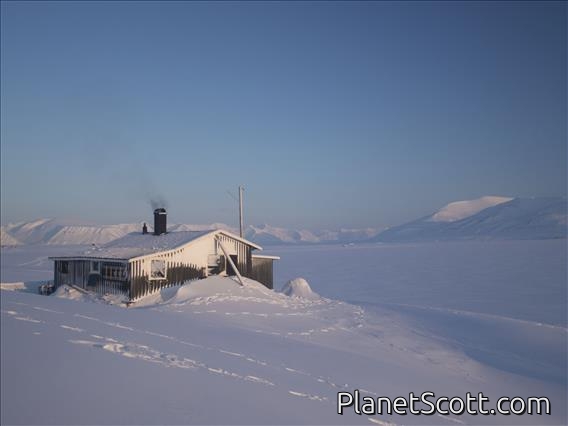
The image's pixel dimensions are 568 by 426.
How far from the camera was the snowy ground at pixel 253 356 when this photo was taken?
542cm

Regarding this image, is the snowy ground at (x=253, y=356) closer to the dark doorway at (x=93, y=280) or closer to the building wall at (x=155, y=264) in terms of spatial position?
the dark doorway at (x=93, y=280)

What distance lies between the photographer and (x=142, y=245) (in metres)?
23.0

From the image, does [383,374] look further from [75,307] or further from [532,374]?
[75,307]

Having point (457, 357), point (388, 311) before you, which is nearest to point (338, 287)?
point (388, 311)

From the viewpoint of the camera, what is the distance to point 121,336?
8.81 meters

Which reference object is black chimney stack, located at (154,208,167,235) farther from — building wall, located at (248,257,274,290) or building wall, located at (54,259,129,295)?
building wall, located at (248,257,274,290)

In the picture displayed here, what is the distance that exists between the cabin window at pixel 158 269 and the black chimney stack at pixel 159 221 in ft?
13.2

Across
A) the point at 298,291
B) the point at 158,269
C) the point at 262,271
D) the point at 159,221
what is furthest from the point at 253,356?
the point at 262,271

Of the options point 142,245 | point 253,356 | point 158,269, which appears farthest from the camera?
point 142,245

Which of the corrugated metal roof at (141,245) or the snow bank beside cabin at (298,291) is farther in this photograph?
the snow bank beside cabin at (298,291)

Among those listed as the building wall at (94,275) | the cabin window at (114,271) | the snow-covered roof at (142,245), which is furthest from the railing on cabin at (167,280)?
the snow-covered roof at (142,245)

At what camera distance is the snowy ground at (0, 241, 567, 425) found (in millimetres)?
5418

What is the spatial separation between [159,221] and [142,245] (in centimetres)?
266

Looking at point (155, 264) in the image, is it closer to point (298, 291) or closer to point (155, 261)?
point (155, 261)
